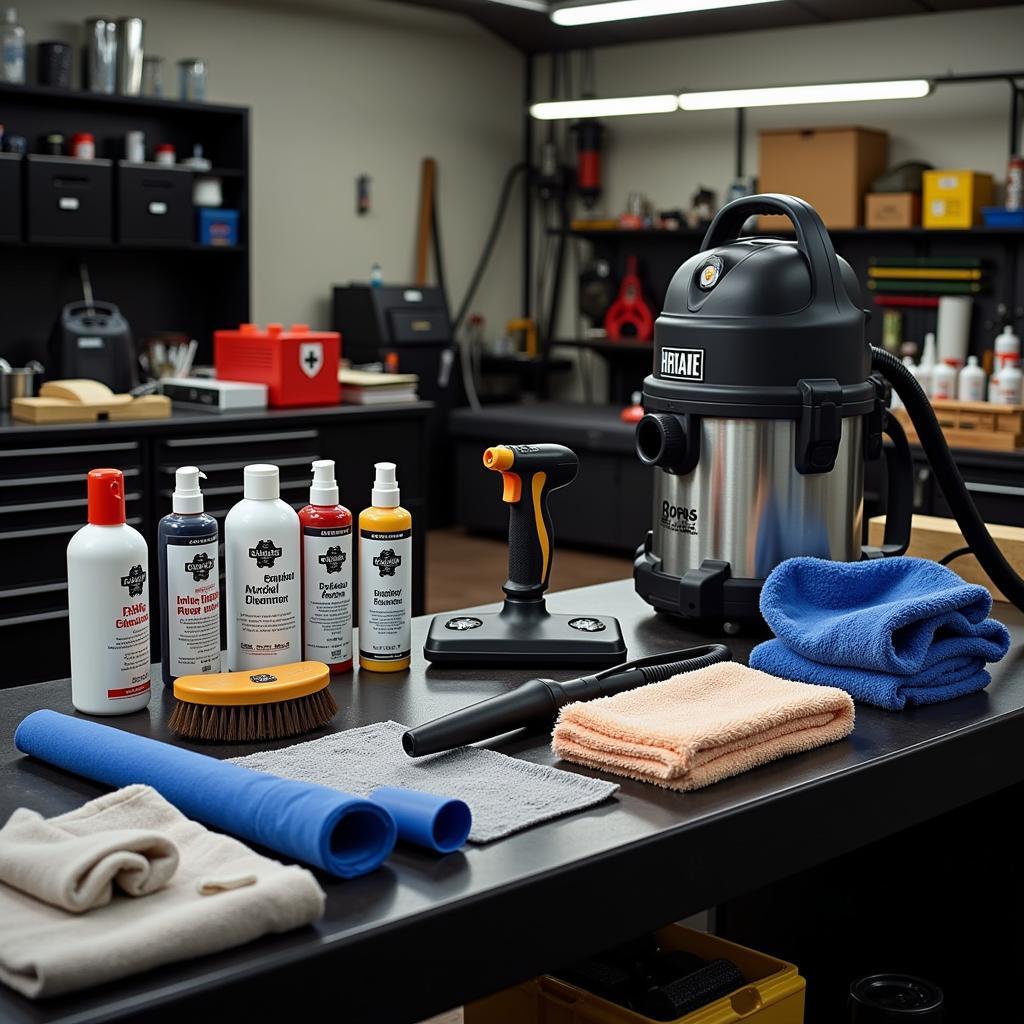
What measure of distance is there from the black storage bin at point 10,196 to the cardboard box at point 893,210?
133 inches

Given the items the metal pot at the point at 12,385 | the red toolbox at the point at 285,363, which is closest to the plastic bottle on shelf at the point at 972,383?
the red toolbox at the point at 285,363

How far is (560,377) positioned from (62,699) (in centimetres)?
614

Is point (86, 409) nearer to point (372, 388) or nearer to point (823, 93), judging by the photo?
point (372, 388)

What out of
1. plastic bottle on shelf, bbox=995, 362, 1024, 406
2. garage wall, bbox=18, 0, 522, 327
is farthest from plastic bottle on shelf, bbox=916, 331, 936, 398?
garage wall, bbox=18, 0, 522, 327

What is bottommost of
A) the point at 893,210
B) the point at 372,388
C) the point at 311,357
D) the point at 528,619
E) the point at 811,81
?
the point at 528,619

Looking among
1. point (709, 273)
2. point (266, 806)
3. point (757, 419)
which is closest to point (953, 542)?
point (757, 419)

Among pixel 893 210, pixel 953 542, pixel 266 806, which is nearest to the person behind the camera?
pixel 266 806

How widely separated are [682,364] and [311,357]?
3.07 m

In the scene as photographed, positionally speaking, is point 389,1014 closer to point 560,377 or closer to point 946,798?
point 946,798

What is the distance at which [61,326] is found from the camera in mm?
4750

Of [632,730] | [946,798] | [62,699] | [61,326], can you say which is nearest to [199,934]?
[632,730]

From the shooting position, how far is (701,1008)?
163 cm

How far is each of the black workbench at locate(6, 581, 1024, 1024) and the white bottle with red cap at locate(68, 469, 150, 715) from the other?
36 millimetres

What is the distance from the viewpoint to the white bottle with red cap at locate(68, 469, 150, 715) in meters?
1.38
